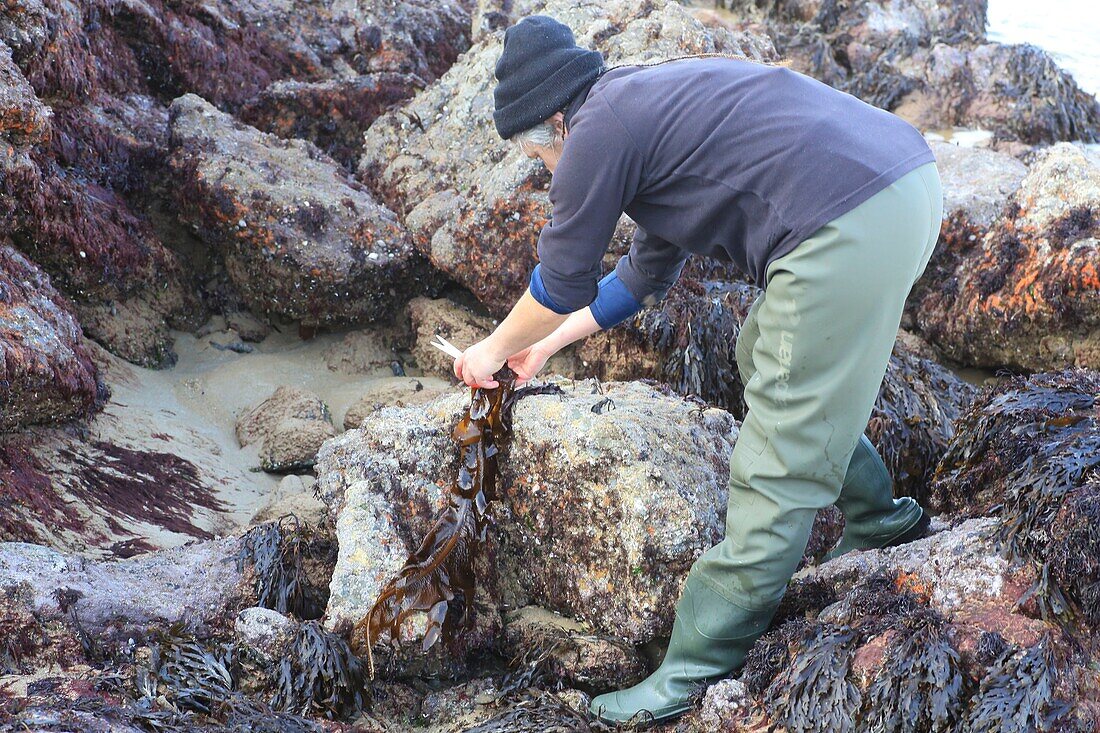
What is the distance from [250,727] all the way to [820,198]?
2071 millimetres

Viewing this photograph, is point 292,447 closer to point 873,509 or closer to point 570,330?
point 570,330

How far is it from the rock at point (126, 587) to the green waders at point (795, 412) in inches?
52.1

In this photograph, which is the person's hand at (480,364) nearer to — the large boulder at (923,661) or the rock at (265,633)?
the rock at (265,633)

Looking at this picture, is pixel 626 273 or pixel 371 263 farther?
pixel 371 263

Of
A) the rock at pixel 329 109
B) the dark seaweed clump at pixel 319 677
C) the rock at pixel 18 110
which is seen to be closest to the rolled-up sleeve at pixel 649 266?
the dark seaweed clump at pixel 319 677

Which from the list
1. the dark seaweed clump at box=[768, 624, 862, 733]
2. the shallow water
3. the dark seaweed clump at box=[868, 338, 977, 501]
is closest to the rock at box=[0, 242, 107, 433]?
the dark seaweed clump at box=[768, 624, 862, 733]

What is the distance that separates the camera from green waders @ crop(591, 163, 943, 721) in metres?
2.37

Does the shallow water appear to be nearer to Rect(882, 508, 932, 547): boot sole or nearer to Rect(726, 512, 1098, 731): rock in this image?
Rect(882, 508, 932, 547): boot sole

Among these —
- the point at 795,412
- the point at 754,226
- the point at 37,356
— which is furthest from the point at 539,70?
the point at 37,356

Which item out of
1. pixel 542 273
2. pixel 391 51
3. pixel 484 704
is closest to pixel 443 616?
pixel 484 704

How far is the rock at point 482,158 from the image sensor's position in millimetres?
4949

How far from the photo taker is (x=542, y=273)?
101 inches

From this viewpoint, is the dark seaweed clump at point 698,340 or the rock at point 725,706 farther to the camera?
the dark seaweed clump at point 698,340

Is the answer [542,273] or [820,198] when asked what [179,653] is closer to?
[542,273]
